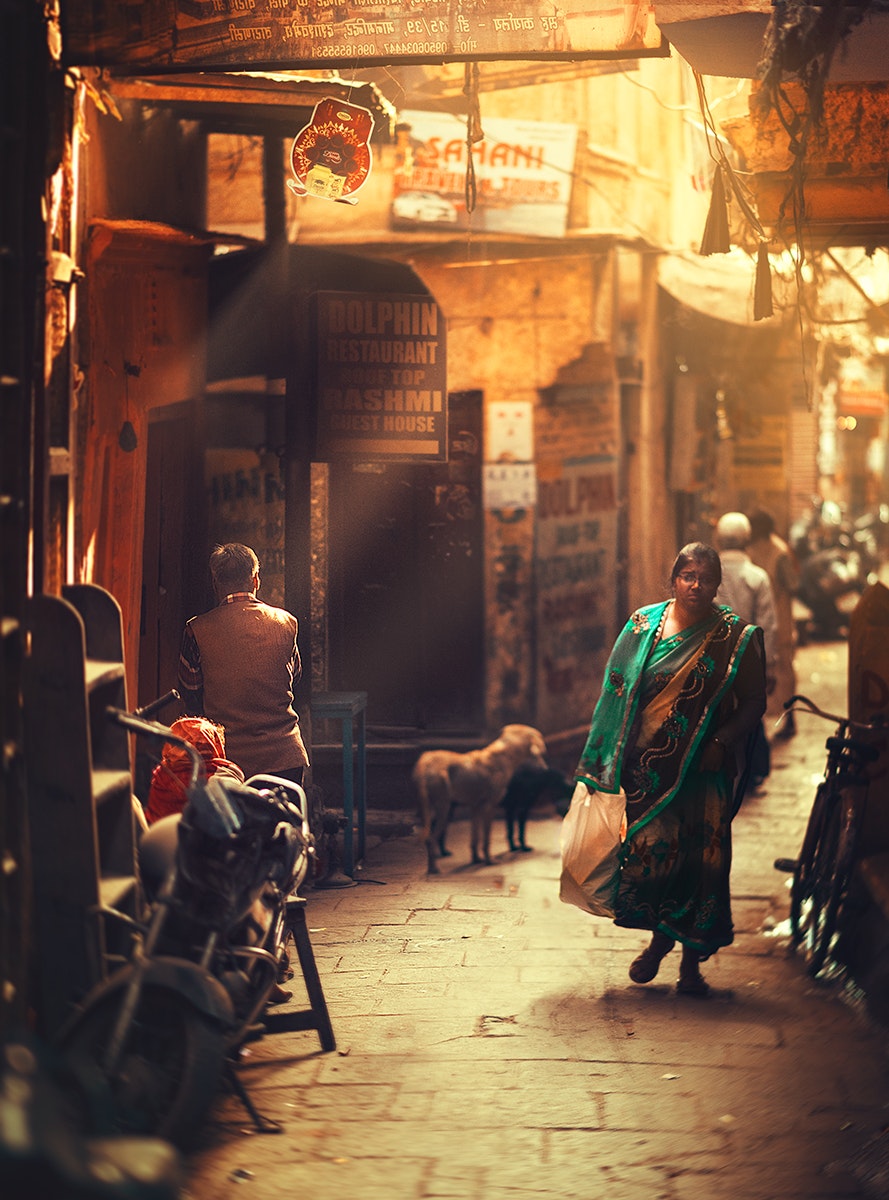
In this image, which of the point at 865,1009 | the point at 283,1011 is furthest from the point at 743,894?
the point at 283,1011

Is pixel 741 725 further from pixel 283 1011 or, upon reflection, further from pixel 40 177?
pixel 40 177

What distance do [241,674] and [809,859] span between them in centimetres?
294

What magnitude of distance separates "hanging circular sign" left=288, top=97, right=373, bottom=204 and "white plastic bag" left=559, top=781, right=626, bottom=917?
10.5ft

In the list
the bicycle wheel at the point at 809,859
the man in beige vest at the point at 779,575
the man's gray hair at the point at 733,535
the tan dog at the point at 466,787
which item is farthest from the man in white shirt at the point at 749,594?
the bicycle wheel at the point at 809,859

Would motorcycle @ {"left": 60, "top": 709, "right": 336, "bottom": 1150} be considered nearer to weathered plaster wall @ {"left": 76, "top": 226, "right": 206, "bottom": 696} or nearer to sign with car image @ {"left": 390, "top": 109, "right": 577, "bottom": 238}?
weathered plaster wall @ {"left": 76, "top": 226, "right": 206, "bottom": 696}

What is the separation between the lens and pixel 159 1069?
4.66m

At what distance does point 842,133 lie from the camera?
7.86 m

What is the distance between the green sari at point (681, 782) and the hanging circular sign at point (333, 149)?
2849 mm

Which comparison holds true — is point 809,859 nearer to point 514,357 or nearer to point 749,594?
point 749,594

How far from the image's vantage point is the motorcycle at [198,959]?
15.0ft

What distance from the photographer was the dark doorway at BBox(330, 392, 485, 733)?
41.3 feet

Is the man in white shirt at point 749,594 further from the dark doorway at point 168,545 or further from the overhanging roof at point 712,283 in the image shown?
the dark doorway at point 168,545

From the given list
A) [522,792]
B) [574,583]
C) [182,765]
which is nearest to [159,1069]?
[182,765]

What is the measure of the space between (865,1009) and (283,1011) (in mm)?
2400
